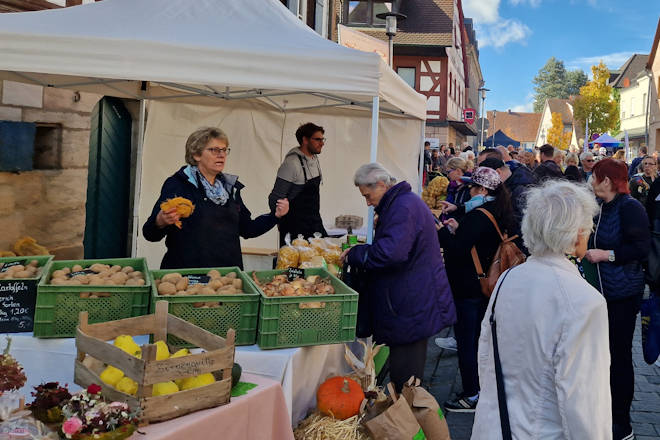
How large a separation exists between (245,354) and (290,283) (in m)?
0.56

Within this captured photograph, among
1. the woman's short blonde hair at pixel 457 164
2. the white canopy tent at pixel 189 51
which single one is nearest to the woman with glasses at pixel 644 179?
the woman's short blonde hair at pixel 457 164

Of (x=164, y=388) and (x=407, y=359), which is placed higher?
(x=164, y=388)

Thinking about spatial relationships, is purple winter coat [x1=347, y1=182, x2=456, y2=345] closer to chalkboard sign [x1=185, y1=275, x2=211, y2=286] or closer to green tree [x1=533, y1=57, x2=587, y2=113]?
chalkboard sign [x1=185, y1=275, x2=211, y2=286]

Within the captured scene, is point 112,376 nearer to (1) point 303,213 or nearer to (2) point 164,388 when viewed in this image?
(2) point 164,388

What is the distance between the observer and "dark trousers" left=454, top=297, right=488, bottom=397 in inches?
203

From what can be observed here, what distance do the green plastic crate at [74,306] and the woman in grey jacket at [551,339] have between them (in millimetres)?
1650

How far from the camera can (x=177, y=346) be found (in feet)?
10.2

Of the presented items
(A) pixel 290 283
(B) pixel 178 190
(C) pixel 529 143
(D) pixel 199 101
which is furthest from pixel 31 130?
(C) pixel 529 143

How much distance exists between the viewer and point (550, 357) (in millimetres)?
2328

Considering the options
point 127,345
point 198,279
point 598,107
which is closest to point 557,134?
point 598,107

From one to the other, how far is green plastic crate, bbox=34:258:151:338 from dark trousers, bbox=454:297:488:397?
8.96 ft

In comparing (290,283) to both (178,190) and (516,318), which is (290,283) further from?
(516,318)

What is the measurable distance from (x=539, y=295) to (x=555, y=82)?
128m

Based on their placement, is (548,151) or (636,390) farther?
(548,151)
